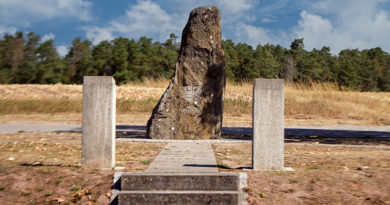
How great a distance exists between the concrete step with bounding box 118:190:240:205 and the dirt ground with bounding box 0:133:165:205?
12.8 inches

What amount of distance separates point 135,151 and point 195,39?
345 cm

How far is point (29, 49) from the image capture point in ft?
98.1

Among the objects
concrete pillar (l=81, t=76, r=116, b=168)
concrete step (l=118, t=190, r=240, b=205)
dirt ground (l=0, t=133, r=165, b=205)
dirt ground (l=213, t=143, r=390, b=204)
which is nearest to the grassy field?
dirt ground (l=213, t=143, r=390, b=204)

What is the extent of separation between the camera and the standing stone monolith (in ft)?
25.8

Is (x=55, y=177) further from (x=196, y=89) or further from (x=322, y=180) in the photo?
(x=196, y=89)

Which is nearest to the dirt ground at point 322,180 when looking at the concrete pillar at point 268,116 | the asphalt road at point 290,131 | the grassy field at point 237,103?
the concrete pillar at point 268,116

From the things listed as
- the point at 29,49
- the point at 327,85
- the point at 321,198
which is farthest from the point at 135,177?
the point at 29,49

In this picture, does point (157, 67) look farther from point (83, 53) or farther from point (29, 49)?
point (29, 49)

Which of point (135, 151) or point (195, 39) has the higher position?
point (195, 39)

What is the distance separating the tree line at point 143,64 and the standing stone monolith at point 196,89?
1670 cm

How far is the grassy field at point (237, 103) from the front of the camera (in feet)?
53.8

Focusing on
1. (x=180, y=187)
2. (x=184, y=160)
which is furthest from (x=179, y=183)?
(x=184, y=160)

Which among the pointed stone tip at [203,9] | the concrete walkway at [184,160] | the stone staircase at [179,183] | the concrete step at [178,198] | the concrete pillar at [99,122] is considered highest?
the pointed stone tip at [203,9]

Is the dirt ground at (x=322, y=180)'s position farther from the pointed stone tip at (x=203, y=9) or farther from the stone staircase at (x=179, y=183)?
the pointed stone tip at (x=203, y=9)
